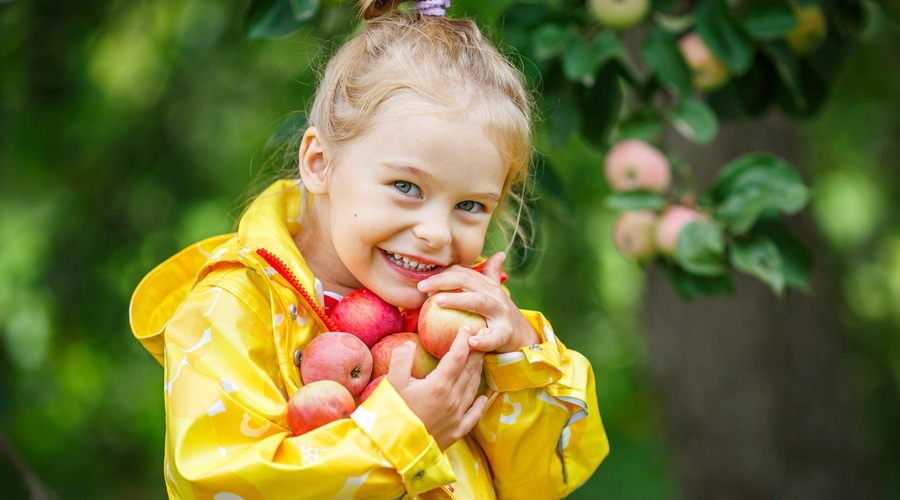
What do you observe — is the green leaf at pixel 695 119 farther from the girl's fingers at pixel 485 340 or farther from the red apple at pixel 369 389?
the red apple at pixel 369 389

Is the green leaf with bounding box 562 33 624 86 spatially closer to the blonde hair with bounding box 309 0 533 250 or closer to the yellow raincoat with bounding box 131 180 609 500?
the blonde hair with bounding box 309 0 533 250

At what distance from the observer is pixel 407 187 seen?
1379 mm

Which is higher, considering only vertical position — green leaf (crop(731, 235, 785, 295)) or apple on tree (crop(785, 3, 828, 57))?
apple on tree (crop(785, 3, 828, 57))

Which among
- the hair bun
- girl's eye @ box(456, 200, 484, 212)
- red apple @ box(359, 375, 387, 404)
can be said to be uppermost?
the hair bun

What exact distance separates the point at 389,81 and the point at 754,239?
2.96 feet

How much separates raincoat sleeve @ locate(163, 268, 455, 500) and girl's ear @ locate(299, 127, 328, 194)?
241 millimetres

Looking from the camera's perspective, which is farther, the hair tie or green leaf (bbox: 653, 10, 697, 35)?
green leaf (bbox: 653, 10, 697, 35)

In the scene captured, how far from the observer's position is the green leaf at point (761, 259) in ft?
6.12

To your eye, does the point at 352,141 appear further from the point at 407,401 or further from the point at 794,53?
the point at 794,53

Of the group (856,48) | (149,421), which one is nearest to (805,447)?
(856,48)

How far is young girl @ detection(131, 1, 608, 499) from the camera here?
4.09 ft

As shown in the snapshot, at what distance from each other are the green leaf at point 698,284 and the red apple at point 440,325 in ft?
2.33

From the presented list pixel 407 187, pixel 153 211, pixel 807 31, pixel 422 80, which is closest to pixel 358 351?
pixel 407 187

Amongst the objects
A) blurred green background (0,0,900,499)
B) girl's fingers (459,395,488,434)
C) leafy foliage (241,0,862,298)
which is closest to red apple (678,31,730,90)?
leafy foliage (241,0,862,298)
